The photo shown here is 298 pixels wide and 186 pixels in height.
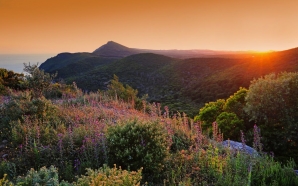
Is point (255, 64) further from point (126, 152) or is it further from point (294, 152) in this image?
point (126, 152)

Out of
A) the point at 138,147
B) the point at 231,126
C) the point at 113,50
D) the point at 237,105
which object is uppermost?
the point at 113,50

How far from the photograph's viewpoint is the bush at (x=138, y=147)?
4758mm

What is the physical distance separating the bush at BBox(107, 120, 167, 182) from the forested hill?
22532 millimetres

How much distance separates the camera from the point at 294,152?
841 centimetres

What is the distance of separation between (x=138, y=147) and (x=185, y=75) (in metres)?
58.7

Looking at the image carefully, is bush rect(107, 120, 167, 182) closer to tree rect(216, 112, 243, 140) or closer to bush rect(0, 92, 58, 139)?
bush rect(0, 92, 58, 139)

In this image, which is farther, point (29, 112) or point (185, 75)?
point (185, 75)

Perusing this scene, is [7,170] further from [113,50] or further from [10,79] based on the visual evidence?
[113,50]

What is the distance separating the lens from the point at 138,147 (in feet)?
15.9

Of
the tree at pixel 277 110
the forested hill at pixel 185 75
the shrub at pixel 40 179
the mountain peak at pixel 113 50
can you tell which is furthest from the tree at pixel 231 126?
the mountain peak at pixel 113 50

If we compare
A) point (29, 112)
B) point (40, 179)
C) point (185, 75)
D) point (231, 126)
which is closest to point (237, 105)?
point (231, 126)

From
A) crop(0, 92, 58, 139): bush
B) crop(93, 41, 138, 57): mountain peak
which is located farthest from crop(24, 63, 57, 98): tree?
crop(93, 41, 138, 57): mountain peak

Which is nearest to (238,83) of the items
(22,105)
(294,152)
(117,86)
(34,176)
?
(117,86)

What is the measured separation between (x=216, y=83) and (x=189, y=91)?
527 cm
